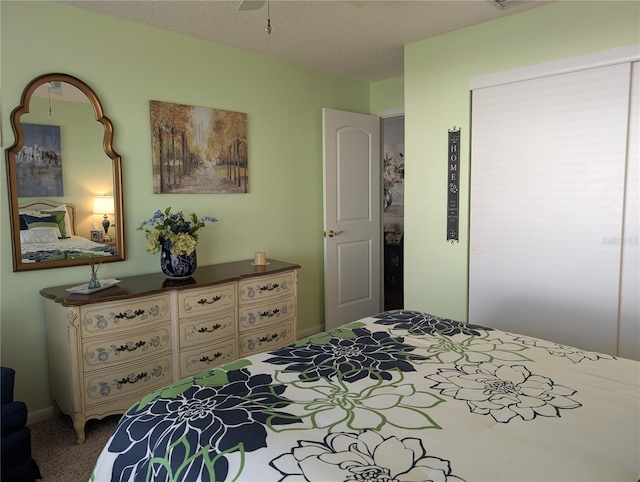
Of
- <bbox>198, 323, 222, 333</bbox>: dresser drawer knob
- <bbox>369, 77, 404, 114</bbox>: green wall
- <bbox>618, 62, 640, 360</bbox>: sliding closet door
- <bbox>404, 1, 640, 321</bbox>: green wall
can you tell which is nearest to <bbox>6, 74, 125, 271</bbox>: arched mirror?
<bbox>198, 323, 222, 333</bbox>: dresser drawer knob

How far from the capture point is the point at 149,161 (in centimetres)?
316

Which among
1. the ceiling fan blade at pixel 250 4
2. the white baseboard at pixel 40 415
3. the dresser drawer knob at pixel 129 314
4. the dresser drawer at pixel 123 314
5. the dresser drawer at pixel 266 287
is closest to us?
the ceiling fan blade at pixel 250 4

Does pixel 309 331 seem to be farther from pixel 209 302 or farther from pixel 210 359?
pixel 209 302

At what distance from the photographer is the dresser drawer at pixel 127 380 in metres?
2.50

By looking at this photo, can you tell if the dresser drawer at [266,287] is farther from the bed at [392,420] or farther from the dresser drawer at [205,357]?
the bed at [392,420]

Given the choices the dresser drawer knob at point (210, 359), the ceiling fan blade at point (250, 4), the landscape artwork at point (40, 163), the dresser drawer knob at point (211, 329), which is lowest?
the dresser drawer knob at point (210, 359)

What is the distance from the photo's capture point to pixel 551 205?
296cm

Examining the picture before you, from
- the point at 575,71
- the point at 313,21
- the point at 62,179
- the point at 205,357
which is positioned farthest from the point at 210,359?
the point at 575,71

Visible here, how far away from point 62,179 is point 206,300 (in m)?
1.16

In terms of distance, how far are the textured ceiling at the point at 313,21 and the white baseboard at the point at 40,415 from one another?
251 centimetres

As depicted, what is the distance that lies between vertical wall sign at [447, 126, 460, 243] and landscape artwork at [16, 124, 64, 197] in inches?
106

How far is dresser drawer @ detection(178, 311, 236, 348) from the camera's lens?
9.37 feet

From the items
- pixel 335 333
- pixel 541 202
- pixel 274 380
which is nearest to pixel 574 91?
pixel 541 202

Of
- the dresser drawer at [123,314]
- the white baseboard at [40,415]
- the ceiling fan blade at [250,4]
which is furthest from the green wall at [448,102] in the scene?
the white baseboard at [40,415]
